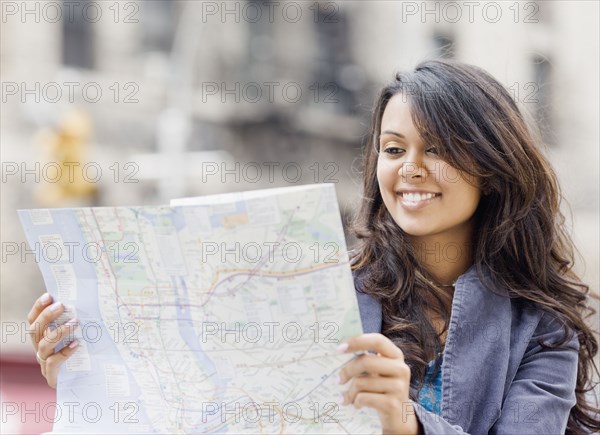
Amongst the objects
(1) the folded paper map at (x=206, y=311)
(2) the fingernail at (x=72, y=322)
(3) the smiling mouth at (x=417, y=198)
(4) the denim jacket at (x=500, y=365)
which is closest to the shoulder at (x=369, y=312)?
(4) the denim jacket at (x=500, y=365)

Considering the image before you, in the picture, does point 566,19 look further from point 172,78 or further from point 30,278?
point 30,278

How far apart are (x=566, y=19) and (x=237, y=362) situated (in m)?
18.3

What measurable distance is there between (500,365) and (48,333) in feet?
3.38

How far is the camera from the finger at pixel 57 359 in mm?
1907

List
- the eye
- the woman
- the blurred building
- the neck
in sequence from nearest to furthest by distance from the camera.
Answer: the woman, the eye, the neck, the blurred building

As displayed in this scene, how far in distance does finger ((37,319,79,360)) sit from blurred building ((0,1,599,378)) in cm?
965

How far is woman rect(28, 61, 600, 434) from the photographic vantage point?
2.00m

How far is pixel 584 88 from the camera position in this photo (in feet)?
58.6

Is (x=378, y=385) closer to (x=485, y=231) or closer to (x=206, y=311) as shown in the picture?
(x=206, y=311)

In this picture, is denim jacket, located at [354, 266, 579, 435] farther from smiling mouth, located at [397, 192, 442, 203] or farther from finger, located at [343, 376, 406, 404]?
finger, located at [343, 376, 406, 404]

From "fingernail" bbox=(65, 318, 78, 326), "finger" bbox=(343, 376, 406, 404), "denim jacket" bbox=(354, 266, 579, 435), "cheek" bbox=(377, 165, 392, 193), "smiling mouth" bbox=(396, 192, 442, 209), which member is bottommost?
"denim jacket" bbox=(354, 266, 579, 435)

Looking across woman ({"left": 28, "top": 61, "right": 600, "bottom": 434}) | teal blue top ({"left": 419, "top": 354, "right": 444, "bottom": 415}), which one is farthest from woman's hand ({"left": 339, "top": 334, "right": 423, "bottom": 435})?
teal blue top ({"left": 419, "top": 354, "right": 444, "bottom": 415})

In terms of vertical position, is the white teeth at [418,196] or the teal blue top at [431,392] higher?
the white teeth at [418,196]

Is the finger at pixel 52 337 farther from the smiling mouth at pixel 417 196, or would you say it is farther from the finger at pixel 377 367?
the smiling mouth at pixel 417 196
